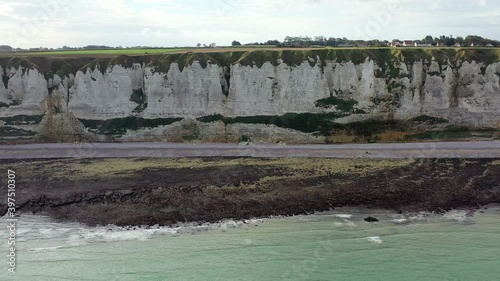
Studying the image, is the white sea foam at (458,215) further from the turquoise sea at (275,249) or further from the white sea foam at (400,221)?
the white sea foam at (400,221)

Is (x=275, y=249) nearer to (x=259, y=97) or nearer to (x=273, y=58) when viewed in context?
(x=259, y=97)

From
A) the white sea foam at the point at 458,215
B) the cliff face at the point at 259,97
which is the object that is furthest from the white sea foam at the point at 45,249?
the white sea foam at the point at 458,215

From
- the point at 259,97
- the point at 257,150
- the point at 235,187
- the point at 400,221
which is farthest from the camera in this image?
the point at 259,97

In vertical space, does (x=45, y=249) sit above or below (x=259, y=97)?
below

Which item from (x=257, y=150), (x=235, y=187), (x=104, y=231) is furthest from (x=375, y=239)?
(x=257, y=150)

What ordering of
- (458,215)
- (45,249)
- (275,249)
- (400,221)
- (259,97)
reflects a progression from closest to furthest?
(275,249)
(45,249)
(400,221)
(458,215)
(259,97)
